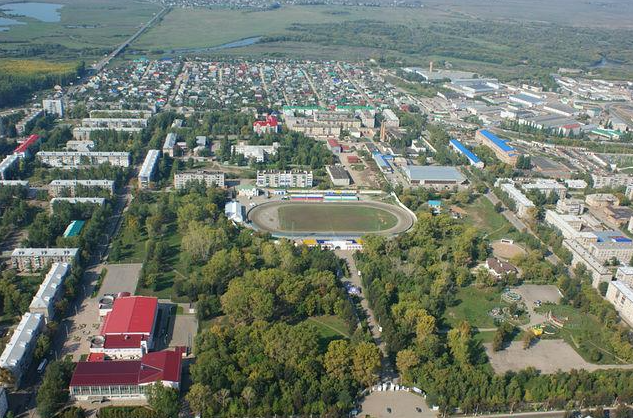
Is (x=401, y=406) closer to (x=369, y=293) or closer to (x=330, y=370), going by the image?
(x=330, y=370)

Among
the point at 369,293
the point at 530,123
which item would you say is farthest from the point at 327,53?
the point at 369,293

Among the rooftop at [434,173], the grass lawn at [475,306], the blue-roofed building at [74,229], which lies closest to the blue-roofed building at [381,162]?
the rooftop at [434,173]

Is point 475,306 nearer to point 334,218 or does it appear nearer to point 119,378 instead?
point 334,218

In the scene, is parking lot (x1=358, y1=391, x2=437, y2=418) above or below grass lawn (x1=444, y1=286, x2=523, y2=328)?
below

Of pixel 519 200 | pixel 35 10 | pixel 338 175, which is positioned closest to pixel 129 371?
pixel 338 175

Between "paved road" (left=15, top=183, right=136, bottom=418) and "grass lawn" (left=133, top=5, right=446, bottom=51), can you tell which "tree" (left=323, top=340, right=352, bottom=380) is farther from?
"grass lawn" (left=133, top=5, right=446, bottom=51)

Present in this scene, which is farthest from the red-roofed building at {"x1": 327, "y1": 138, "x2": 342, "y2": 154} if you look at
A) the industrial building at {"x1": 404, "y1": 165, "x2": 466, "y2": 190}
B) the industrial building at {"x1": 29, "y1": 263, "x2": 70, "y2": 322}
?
the industrial building at {"x1": 29, "y1": 263, "x2": 70, "y2": 322}
